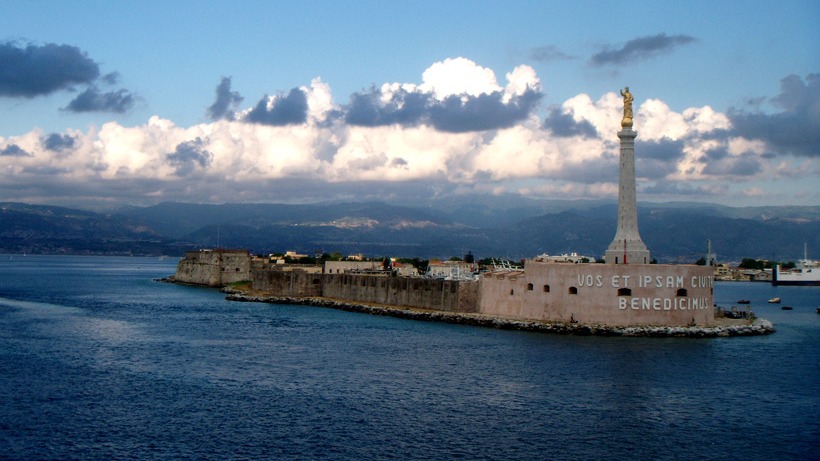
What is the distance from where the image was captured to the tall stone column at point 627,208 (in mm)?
43594

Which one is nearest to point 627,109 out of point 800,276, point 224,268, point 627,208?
point 627,208

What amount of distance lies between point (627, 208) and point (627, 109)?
5617mm

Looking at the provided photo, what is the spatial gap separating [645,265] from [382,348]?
14187mm

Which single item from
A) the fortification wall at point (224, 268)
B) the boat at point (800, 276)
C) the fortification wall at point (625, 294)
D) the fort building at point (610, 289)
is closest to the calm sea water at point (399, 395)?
the fortification wall at point (625, 294)

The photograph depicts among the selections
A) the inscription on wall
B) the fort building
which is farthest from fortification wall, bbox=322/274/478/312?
the inscription on wall

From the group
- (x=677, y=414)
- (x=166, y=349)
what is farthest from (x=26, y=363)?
(x=677, y=414)

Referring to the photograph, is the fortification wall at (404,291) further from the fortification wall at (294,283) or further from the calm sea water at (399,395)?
the calm sea water at (399,395)

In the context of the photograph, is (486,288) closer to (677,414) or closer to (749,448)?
(677,414)

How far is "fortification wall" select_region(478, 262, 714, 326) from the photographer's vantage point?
132 ft

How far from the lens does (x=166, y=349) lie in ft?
117

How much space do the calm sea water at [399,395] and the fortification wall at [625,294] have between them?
8.11 feet

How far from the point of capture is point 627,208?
43.6 metres

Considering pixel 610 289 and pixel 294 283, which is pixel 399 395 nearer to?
pixel 610 289

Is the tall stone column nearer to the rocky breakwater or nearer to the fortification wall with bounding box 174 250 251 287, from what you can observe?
the rocky breakwater
